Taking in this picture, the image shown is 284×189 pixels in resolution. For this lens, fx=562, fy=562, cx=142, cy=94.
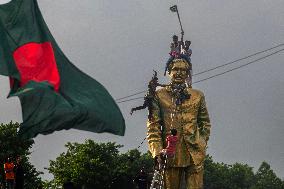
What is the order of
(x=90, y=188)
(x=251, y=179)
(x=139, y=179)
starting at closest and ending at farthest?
1. (x=139, y=179)
2. (x=90, y=188)
3. (x=251, y=179)

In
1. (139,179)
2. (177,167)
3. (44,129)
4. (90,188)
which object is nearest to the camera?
(44,129)

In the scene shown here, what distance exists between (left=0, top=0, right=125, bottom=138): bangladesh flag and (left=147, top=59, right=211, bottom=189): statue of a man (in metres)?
4.49

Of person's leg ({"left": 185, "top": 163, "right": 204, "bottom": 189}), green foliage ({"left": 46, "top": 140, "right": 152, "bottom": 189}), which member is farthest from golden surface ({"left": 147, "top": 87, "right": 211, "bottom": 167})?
green foliage ({"left": 46, "top": 140, "right": 152, "bottom": 189})

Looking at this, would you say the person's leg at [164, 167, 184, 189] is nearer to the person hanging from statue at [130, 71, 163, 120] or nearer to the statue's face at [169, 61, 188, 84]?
the person hanging from statue at [130, 71, 163, 120]

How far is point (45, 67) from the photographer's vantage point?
26.6 feet

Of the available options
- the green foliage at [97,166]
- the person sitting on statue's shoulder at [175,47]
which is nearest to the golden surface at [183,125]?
the person sitting on statue's shoulder at [175,47]

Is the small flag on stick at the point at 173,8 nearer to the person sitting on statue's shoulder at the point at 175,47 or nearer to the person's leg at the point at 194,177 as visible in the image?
the person sitting on statue's shoulder at the point at 175,47

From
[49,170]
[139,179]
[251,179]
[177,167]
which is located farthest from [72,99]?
[251,179]

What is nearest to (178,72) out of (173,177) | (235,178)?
(173,177)

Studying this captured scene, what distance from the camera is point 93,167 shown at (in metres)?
37.0

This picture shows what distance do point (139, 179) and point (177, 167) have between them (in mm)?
1973

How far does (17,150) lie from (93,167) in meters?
8.56

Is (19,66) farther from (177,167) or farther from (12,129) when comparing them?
(12,129)

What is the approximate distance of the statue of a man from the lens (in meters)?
12.6
